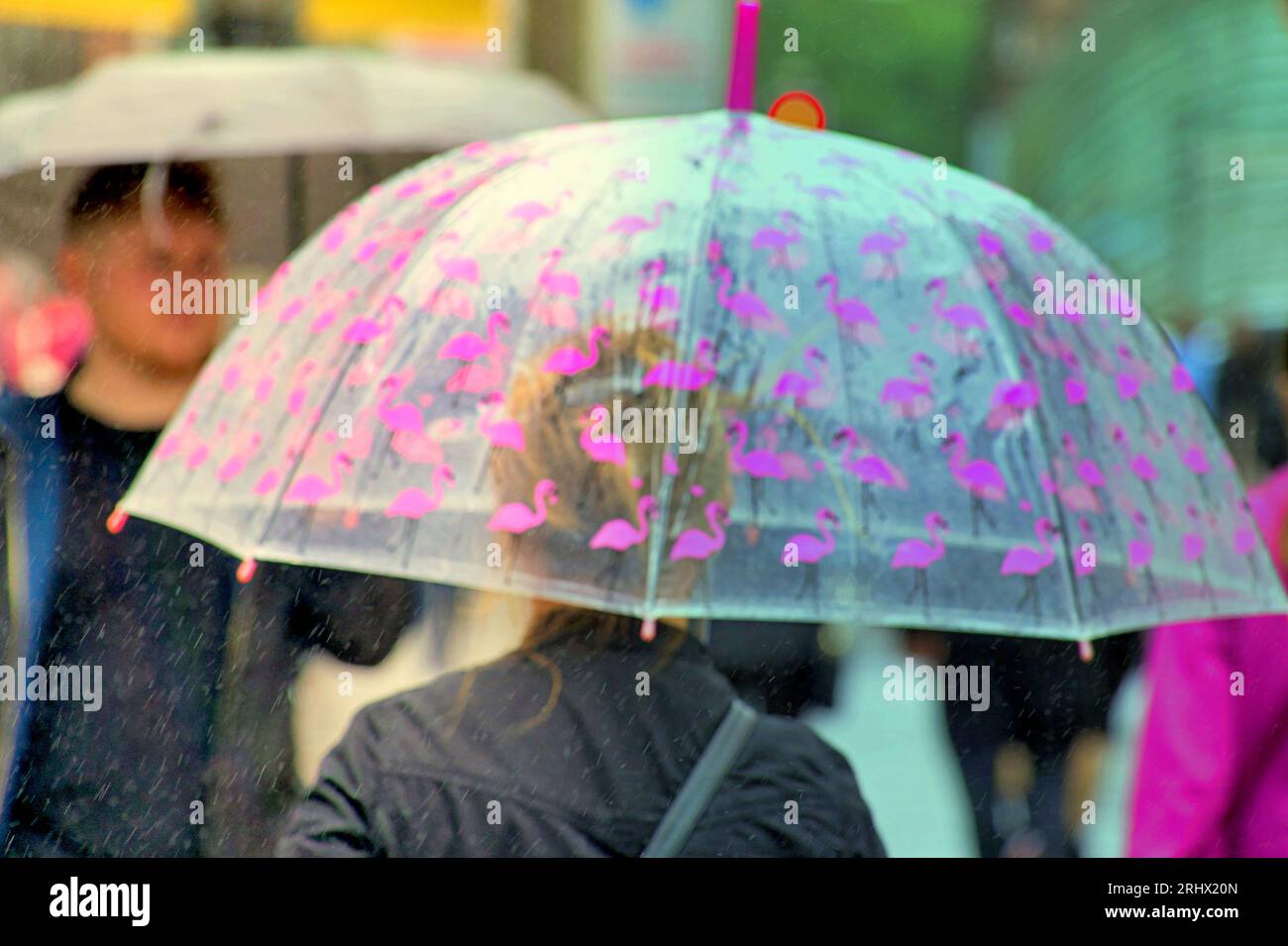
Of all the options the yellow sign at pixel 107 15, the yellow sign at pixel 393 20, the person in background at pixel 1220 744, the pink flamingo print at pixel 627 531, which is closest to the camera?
the pink flamingo print at pixel 627 531

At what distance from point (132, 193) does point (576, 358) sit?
1609mm

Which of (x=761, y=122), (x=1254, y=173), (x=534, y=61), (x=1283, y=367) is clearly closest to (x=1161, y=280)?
(x=1254, y=173)

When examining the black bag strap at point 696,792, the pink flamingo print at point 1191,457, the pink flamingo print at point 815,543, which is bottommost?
the black bag strap at point 696,792

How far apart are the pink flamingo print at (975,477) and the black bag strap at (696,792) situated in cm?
45

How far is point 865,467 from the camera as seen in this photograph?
215cm

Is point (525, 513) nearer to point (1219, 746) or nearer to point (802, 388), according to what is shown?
point (802, 388)

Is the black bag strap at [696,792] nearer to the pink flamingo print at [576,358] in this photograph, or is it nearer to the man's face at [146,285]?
the pink flamingo print at [576,358]

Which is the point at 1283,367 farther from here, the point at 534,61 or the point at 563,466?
the point at 534,61

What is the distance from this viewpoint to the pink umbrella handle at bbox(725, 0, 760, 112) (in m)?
2.34

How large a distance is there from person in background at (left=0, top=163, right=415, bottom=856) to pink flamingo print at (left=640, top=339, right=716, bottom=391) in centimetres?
115

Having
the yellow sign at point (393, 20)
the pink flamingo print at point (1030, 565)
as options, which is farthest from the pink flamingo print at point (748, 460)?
the yellow sign at point (393, 20)

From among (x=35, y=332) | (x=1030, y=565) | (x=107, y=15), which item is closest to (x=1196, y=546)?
(x=1030, y=565)

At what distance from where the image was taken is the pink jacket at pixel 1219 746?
2729 millimetres
